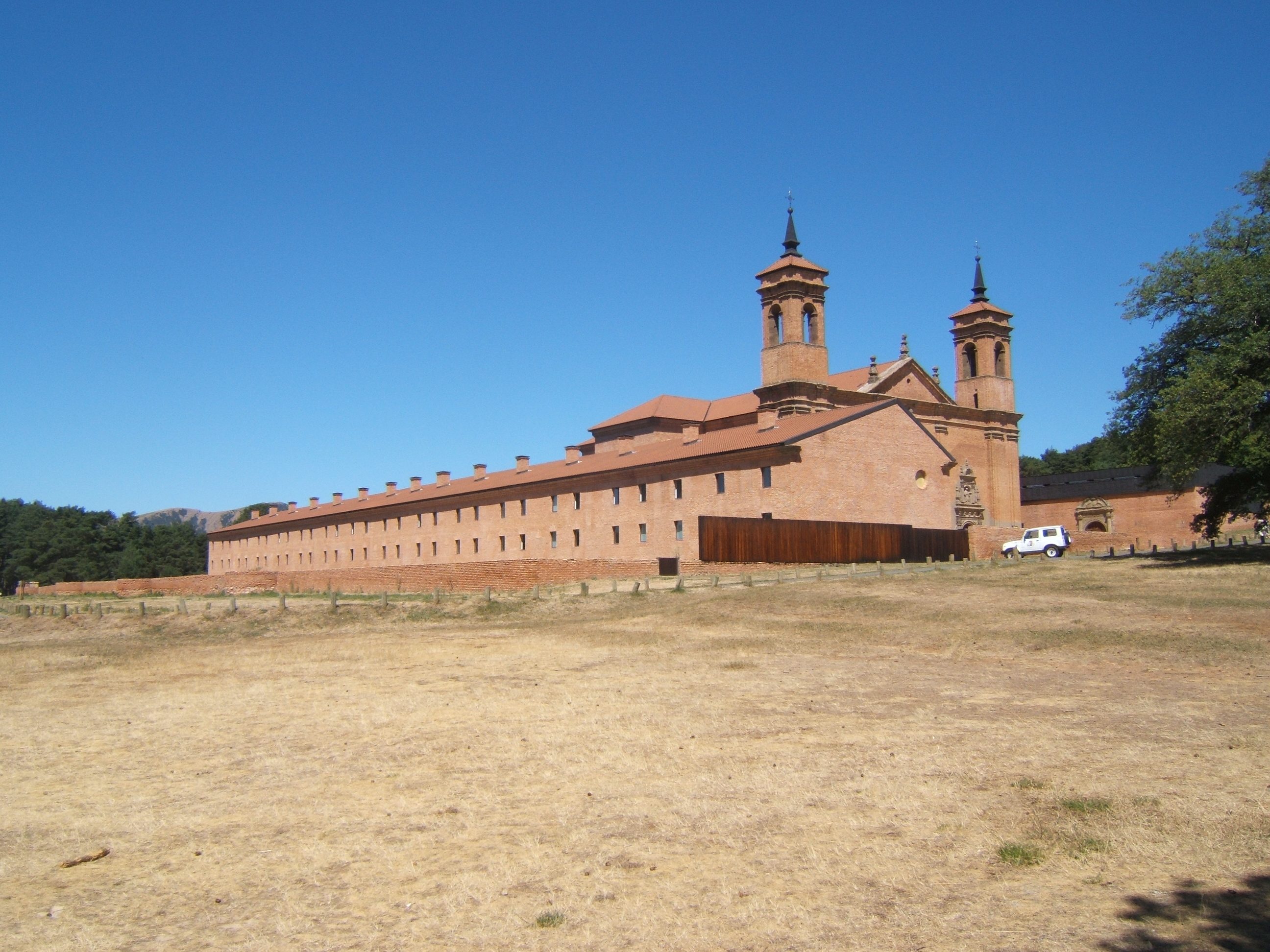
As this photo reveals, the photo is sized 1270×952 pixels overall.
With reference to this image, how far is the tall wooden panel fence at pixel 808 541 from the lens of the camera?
42531 millimetres

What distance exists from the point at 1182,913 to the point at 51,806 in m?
9.68

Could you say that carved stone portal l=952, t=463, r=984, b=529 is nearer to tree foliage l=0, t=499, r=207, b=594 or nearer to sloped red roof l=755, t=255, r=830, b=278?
sloped red roof l=755, t=255, r=830, b=278

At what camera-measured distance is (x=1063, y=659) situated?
17844 millimetres

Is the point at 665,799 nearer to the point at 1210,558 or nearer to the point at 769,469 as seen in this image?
the point at 1210,558

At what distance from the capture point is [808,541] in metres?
44.3

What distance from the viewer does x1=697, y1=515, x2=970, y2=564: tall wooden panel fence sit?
1674 inches

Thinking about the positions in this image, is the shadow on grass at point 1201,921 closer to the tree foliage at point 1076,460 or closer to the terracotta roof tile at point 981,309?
the terracotta roof tile at point 981,309

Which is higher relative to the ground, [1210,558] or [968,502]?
[968,502]

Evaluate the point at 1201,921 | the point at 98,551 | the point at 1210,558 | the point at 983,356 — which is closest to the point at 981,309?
the point at 983,356

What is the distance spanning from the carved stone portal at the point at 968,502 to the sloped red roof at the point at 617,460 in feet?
23.1

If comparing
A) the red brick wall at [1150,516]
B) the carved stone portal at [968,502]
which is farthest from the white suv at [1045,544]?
the red brick wall at [1150,516]

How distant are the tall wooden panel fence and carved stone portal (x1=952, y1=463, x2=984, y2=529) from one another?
41.7 ft

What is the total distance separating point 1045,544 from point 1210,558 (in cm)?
1133

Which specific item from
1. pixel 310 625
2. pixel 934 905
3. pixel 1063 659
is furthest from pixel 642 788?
pixel 310 625
